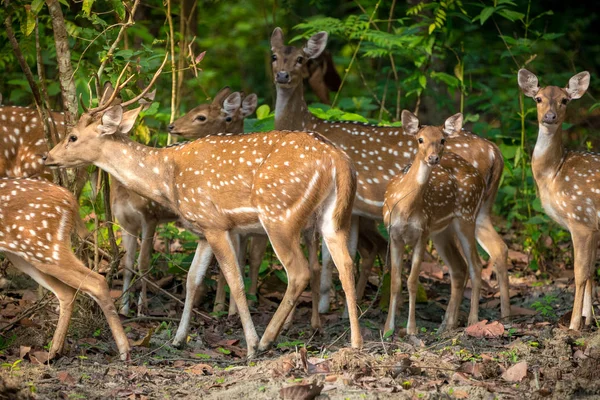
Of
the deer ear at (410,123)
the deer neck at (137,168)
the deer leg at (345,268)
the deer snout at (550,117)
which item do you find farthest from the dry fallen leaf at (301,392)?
the deer snout at (550,117)

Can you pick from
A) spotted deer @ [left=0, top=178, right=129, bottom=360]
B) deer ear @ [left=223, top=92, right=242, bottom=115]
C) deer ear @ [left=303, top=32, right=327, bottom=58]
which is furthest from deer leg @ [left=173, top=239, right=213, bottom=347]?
deer ear @ [left=303, top=32, right=327, bottom=58]

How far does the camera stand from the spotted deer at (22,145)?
29.6ft

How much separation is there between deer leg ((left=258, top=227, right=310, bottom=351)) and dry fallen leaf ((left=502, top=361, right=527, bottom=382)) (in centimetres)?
176

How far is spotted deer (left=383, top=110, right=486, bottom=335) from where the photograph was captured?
27.6ft

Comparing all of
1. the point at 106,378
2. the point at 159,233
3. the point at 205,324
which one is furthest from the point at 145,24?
the point at 106,378

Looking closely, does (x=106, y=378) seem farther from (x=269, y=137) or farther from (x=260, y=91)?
(x=260, y=91)

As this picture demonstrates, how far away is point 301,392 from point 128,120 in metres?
3.02

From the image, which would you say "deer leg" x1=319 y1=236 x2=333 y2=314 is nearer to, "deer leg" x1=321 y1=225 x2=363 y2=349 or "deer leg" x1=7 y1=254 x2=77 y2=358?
"deer leg" x1=321 y1=225 x2=363 y2=349

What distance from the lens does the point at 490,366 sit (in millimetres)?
6492

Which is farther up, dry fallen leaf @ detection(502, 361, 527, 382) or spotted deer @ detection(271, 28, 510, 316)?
spotted deer @ detection(271, 28, 510, 316)

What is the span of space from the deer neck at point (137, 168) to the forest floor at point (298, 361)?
1.02 metres

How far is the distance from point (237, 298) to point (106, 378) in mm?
1500

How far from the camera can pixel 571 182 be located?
8.91 metres

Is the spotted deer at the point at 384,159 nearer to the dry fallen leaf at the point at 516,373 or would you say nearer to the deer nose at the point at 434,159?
the deer nose at the point at 434,159
